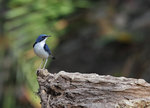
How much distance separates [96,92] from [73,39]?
29.1ft

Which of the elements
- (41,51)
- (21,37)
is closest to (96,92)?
(41,51)

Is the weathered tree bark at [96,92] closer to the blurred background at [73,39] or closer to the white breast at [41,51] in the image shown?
the white breast at [41,51]

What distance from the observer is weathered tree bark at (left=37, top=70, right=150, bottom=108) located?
4.98 meters

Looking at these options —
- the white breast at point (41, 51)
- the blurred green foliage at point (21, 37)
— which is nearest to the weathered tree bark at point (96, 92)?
the white breast at point (41, 51)

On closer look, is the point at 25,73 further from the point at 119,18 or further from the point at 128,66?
the point at 119,18

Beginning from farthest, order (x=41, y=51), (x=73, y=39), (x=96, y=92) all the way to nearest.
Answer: (x=73, y=39) → (x=41, y=51) → (x=96, y=92)

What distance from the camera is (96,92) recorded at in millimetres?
5031

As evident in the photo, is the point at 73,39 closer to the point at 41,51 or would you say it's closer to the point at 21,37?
the point at 21,37

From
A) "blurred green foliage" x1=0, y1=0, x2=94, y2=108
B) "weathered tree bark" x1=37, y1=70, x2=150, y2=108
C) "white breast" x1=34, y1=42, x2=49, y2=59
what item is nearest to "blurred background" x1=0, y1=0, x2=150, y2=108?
"blurred green foliage" x1=0, y1=0, x2=94, y2=108

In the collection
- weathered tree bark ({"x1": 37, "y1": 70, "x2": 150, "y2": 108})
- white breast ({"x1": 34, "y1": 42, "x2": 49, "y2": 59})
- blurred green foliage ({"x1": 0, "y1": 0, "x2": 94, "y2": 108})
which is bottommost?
weathered tree bark ({"x1": 37, "y1": 70, "x2": 150, "y2": 108})

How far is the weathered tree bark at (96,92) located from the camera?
4980mm

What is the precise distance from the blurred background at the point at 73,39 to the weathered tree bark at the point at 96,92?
15.2 feet

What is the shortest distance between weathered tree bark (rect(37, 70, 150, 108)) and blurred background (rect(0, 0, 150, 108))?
463cm

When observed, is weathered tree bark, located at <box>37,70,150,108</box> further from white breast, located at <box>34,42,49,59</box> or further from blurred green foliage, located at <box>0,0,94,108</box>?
blurred green foliage, located at <box>0,0,94,108</box>
